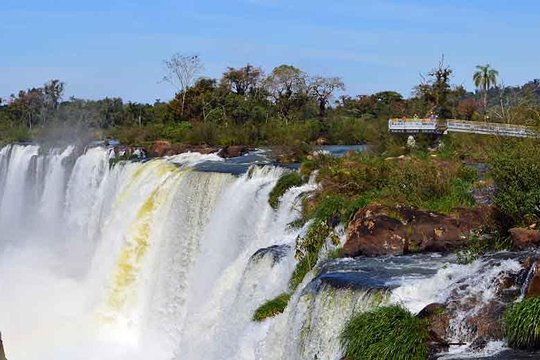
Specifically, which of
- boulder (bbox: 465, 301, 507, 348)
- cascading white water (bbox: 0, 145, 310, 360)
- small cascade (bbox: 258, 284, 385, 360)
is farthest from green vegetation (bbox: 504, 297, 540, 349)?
cascading white water (bbox: 0, 145, 310, 360)

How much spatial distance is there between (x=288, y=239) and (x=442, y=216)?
3.72 metres

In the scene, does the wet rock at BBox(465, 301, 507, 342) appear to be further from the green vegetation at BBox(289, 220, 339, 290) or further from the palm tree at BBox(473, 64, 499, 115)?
the palm tree at BBox(473, 64, 499, 115)

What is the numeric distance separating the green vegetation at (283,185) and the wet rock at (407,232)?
14.2ft

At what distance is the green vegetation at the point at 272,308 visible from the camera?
48.5 ft

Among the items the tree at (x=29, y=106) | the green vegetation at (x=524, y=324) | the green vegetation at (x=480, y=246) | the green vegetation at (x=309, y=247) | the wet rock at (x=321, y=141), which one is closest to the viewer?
the green vegetation at (x=524, y=324)

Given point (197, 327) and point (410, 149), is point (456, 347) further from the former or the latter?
point (410, 149)

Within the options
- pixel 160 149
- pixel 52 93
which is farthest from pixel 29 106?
pixel 160 149

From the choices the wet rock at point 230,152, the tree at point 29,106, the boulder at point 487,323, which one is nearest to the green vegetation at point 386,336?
the boulder at point 487,323

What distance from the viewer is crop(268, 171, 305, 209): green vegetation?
19.2 m

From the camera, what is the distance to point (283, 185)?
1967 cm

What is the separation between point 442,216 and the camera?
1520cm

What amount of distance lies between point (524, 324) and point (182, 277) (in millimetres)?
12812

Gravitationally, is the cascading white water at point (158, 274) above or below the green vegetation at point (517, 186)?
below

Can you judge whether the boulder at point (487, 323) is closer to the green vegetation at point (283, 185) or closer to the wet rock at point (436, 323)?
the wet rock at point (436, 323)
